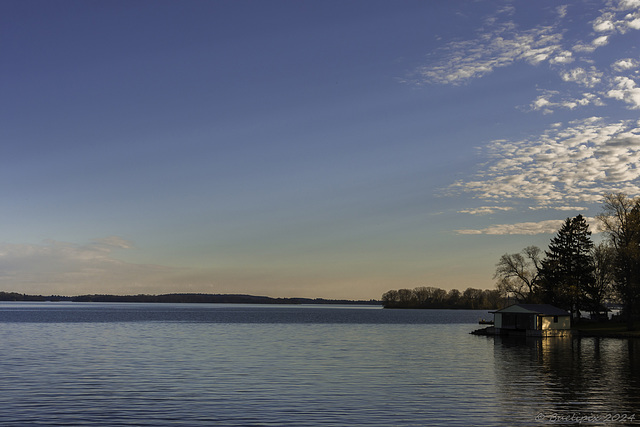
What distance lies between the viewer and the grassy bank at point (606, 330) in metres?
81.9

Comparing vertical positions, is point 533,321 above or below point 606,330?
above

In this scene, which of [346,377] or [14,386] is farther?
[346,377]

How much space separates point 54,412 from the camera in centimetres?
2638

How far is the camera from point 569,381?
3803cm

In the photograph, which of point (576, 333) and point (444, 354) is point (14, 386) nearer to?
point (444, 354)

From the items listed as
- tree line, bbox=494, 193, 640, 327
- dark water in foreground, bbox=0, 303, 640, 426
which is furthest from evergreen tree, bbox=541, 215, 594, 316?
dark water in foreground, bbox=0, 303, 640, 426

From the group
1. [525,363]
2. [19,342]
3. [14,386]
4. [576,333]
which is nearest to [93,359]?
[14,386]

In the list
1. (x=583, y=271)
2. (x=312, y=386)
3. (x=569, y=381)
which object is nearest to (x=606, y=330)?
(x=583, y=271)

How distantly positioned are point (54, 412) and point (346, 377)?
1840 cm

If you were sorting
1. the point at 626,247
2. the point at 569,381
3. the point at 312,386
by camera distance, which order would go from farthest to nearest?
the point at 626,247 < the point at 569,381 < the point at 312,386

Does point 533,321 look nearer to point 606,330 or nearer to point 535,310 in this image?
point 535,310

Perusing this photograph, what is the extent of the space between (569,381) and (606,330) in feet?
194

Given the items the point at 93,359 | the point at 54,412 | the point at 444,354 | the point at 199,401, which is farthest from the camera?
the point at 444,354

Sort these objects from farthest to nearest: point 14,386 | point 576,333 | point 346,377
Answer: point 576,333
point 346,377
point 14,386
